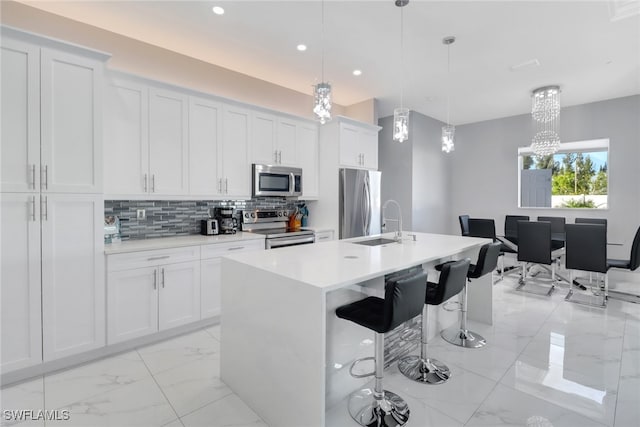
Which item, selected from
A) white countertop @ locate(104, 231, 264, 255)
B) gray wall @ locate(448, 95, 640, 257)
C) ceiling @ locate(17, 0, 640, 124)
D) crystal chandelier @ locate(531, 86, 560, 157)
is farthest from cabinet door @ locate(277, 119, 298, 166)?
gray wall @ locate(448, 95, 640, 257)

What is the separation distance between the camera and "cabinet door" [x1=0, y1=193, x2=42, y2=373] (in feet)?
6.95

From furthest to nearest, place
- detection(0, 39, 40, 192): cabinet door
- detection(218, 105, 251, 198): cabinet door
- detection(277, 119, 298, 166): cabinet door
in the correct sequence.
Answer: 1. detection(277, 119, 298, 166): cabinet door
2. detection(218, 105, 251, 198): cabinet door
3. detection(0, 39, 40, 192): cabinet door

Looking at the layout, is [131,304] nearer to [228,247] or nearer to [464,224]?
[228,247]

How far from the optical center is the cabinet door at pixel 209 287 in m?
3.12

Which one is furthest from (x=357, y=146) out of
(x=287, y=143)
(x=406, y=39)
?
(x=406, y=39)

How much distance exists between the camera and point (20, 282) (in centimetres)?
217

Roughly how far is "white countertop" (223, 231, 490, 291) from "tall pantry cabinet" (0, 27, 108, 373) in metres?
1.35

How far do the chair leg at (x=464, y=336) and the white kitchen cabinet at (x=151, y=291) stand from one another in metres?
2.51

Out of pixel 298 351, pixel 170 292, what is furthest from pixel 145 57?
pixel 298 351

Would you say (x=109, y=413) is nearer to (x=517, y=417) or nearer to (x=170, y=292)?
(x=170, y=292)

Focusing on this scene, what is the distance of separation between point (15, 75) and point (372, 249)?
2904 millimetres

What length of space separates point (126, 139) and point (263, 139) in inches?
61.7

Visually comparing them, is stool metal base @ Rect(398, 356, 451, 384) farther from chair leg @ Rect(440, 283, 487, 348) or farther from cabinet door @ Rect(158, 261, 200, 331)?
cabinet door @ Rect(158, 261, 200, 331)

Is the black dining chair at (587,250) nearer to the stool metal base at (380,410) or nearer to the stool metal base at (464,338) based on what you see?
the stool metal base at (464,338)
